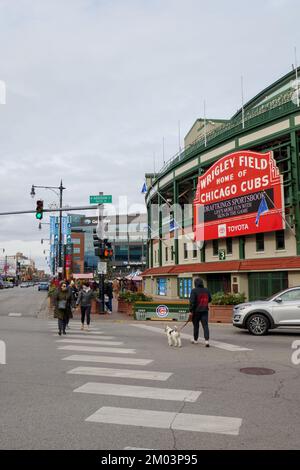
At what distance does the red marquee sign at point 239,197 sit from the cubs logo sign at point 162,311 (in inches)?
374

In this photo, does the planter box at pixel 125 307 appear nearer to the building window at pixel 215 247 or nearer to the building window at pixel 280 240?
the building window at pixel 280 240

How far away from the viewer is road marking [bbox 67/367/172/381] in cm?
780

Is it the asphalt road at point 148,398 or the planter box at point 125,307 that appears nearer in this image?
the asphalt road at point 148,398

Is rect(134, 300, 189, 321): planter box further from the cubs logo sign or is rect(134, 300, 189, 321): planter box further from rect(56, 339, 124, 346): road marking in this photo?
rect(56, 339, 124, 346): road marking

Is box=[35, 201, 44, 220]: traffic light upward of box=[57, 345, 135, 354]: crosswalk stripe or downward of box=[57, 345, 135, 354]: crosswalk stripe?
upward

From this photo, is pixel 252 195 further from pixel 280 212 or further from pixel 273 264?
pixel 273 264

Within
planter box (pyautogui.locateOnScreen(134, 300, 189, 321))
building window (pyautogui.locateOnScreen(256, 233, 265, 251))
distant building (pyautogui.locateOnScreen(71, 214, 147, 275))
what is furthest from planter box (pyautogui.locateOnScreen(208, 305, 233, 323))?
distant building (pyautogui.locateOnScreen(71, 214, 147, 275))

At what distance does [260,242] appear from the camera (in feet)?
89.2

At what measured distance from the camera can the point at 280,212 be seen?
24.7 metres

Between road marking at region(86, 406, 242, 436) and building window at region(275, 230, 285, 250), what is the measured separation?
21.3 meters

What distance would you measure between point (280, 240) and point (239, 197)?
3.98m

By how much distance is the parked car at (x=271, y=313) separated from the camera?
1348 centimetres

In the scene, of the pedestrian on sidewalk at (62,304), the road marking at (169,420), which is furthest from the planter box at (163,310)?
the road marking at (169,420)
